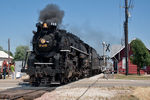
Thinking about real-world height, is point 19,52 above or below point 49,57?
above

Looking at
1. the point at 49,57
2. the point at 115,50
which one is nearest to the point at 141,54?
the point at 115,50

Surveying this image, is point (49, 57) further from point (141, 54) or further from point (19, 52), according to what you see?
point (19, 52)

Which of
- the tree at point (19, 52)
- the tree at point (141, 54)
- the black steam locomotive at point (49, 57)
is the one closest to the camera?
the black steam locomotive at point (49, 57)

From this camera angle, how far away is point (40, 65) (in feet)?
54.8

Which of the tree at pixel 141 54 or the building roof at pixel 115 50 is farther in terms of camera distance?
the building roof at pixel 115 50

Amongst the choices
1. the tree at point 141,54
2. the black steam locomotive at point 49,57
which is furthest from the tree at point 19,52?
the black steam locomotive at point 49,57

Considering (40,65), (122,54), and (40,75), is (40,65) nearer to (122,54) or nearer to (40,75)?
(40,75)

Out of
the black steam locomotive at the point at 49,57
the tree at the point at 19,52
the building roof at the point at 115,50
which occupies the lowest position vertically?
the black steam locomotive at the point at 49,57

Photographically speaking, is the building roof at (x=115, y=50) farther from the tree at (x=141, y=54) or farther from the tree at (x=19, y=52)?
the tree at (x=19, y=52)

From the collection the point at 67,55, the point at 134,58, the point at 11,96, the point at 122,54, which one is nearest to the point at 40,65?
the point at 67,55

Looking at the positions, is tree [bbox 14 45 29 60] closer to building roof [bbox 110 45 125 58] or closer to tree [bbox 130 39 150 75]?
building roof [bbox 110 45 125 58]

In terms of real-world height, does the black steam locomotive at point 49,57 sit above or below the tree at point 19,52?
below

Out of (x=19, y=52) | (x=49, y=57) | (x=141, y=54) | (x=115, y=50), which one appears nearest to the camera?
(x=49, y=57)

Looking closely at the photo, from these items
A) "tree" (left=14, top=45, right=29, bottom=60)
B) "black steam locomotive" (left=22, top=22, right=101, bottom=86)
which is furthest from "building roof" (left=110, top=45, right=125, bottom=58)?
"tree" (left=14, top=45, right=29, bottom=60)
